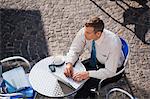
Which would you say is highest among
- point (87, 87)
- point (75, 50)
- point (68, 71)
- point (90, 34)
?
point (90, 34)

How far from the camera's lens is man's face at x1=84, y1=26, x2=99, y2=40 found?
16.4 feet

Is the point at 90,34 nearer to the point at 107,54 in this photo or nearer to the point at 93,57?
the point at 107,54

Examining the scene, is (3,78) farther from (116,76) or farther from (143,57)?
(143,57)

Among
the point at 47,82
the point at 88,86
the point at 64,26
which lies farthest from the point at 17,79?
the point at 64,26

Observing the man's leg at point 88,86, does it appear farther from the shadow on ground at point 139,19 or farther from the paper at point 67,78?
the shadow on ground at point 139,19

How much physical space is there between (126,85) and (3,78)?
2348 millimetres

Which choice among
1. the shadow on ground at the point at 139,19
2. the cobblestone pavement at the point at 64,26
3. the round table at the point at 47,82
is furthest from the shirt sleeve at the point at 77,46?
the shadow on ground at the point at 139,19

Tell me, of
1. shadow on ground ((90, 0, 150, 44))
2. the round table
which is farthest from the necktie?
shadow on ground ((90, 0, 150, 44))

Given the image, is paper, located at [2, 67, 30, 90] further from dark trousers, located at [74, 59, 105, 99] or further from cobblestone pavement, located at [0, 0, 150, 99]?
cobblestone pavement, located at [0, 0, 150, 99]

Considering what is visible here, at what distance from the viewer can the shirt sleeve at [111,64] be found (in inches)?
200

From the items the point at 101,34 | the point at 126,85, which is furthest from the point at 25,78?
the point at 126,85

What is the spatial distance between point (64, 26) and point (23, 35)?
0.93 metres

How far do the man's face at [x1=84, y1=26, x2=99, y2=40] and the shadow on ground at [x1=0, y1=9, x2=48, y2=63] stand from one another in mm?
2035

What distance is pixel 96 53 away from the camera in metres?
5.43
